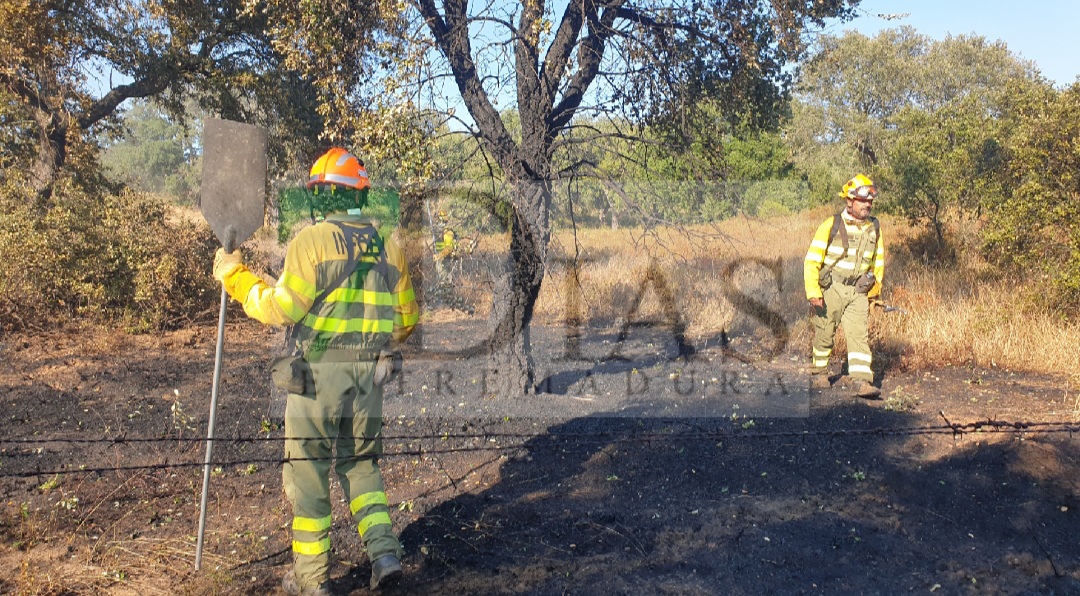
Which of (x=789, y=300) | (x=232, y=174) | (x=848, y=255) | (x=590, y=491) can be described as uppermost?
(x=232, y=174)

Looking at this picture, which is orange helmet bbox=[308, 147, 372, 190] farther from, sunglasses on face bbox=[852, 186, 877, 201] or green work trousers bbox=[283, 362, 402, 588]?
sunglasses on face bbox=[852, 186, 877, 201]

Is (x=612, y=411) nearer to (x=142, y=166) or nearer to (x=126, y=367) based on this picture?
(x=126, y=367)

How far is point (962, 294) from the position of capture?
9.86 m

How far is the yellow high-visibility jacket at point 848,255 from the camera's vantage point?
7359 mm

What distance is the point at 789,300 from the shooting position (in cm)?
1123

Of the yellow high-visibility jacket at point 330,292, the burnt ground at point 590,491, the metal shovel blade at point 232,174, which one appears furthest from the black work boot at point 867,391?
the metal shovel blade at point 232,174

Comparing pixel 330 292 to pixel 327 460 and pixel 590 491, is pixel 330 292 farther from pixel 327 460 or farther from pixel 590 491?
pixel 590 491

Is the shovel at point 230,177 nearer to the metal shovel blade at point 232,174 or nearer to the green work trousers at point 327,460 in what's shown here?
the metal shovel blade at point 232,174

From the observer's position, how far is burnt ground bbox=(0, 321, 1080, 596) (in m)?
3.92

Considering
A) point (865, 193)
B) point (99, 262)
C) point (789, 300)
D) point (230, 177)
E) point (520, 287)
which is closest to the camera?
point (230, 177)

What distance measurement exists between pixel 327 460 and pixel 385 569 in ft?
1.91

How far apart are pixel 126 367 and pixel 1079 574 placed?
8354 millimetres

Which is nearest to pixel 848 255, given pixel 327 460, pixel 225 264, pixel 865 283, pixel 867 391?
pixel 865 283

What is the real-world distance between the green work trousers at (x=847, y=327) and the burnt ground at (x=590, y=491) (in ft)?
1.08
